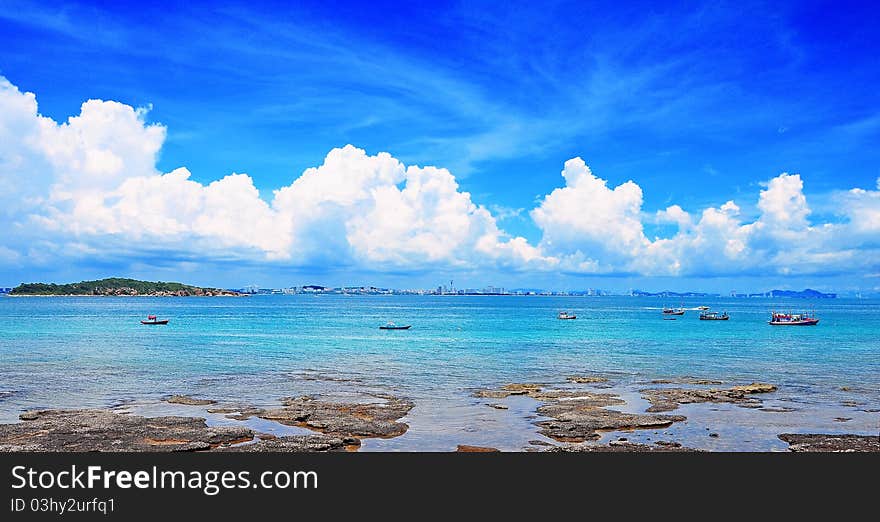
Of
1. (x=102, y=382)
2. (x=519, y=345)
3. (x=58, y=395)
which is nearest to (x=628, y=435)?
(x=58, y=395)

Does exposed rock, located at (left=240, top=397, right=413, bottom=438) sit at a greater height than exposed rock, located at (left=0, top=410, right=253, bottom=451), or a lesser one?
lesser

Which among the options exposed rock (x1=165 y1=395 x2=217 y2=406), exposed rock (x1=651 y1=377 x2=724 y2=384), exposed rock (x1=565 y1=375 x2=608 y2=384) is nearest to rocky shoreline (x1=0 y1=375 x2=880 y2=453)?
exposed rock (x1=165 y1=395 x2=217 y2=406)

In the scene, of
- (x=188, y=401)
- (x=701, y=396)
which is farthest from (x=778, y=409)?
(x=188, y=401)

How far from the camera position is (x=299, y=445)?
2597 centimetres

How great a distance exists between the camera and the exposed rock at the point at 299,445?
2531 centimetres

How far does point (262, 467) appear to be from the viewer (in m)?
21.5

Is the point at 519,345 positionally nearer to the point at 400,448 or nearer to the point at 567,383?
the point at 567,383

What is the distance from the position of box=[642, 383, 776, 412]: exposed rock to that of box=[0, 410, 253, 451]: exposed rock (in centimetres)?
2183

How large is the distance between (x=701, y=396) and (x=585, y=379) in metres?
10.0

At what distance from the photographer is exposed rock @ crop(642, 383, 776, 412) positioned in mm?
36062

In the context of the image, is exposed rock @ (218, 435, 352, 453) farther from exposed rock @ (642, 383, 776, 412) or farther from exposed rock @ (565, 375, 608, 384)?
exposed rock @ (565, 375, 608, 384)

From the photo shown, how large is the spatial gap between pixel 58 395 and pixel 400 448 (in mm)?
24304

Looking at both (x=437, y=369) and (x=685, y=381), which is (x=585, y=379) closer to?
(x=685, y=381)

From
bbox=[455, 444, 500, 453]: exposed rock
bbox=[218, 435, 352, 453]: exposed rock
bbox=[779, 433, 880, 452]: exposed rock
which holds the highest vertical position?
bbox=[218, 435, 352, 453]: exposed rock
